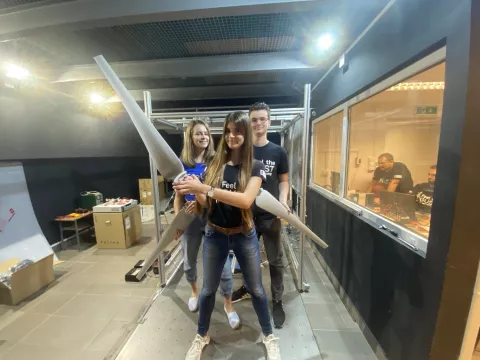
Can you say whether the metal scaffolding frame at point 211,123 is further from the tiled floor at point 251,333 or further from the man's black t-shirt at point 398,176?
the man's black t-shirt at point 398,176

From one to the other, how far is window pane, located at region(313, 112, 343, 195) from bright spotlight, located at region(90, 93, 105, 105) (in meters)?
3.55

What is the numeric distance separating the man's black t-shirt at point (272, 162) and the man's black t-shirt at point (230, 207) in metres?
0.45

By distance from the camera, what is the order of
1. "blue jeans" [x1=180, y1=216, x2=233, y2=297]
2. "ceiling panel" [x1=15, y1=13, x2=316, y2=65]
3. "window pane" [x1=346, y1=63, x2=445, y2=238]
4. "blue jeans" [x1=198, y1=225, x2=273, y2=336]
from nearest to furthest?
1. "blue jeans" [x1=198, y1=225, x2=273, y2=336]
2. "window pane" [x1=346, y1=63, x2=445, y2=238]
3. "blue jeans" [x1=180, y1=216, x2=233, y2=297]
4. "ceiling panel" [x1=15, y1=13, x2=316, y2=65]

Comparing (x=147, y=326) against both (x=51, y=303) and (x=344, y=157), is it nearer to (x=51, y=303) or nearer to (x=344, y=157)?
(x=51, y=303)

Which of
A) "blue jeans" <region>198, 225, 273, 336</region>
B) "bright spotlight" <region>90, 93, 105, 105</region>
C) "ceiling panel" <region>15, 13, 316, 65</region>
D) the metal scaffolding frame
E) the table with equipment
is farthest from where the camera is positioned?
"bright spotlight" <region>90, 93, 105, 105</region>

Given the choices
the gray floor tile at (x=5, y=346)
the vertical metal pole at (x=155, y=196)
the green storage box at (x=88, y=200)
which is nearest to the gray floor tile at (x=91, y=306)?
the gray floor tile at (x=5, y=346)

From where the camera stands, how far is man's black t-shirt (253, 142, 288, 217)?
1604 millimetres

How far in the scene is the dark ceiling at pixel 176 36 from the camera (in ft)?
4.70

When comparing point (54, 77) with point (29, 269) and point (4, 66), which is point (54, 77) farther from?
point (29, 269)

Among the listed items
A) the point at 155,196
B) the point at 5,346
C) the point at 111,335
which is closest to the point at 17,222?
the point at 5,346

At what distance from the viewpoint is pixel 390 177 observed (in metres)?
1.91

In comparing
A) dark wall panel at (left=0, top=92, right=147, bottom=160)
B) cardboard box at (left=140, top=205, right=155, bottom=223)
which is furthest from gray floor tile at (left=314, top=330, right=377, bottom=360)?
cardboard box at (left=140, top=205, right=155, bottom=223)

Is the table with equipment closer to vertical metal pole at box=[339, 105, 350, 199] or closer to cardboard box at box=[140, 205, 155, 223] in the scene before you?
cardboard box at box=[140, 205, 155, 223]

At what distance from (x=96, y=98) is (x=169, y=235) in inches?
140
